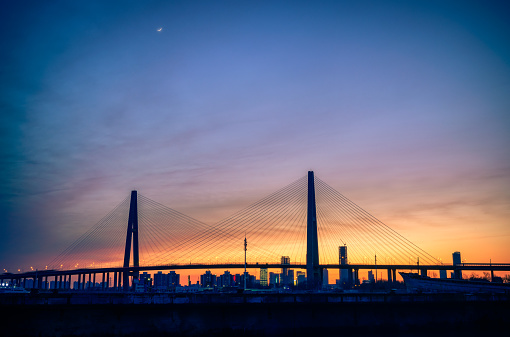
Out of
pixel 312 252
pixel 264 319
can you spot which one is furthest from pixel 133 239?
pixel 264 319

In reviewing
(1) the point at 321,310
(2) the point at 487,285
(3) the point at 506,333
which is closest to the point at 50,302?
(1) the point at 321,310

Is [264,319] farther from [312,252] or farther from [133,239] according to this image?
[133,239]

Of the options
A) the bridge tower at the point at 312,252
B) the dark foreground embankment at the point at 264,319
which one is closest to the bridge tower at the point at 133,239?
the bridge tower at the point at 312,252

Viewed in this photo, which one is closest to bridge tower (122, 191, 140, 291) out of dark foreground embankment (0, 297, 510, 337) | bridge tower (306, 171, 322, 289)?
bridge tower (306, 171, 322, 289)

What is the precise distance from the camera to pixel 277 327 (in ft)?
145

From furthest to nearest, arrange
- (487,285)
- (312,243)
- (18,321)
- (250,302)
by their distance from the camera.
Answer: (312,243)
(487,285)
(250,302)
(18,321)

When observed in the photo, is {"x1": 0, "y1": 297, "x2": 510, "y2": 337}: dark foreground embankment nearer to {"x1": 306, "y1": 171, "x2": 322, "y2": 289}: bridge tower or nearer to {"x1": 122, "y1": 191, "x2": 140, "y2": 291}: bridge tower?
{"x1": 306, "y1": 171, "x2": 322, "y2": 289}: bridge tower

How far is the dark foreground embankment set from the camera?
3950cm

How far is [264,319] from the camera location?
44094 mm

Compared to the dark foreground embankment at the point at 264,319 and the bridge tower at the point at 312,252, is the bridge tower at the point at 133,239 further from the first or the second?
the dark foreground embankment at the point at 264,319

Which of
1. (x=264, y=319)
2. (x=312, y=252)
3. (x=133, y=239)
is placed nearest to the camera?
(x=264, y=319)

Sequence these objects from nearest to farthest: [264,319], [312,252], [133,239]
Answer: [264,319]
[312,252]
[133,239]

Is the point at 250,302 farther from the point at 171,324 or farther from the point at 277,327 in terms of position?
the point at 171,324

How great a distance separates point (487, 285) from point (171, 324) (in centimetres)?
4791
